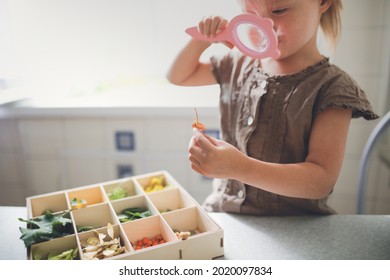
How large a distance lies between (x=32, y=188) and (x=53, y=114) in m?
0.15

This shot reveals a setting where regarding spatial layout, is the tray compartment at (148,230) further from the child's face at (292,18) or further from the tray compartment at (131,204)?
the child's face at (292,18)

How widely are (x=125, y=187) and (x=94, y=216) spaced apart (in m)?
0.09

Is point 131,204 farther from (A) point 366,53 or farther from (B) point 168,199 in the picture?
(A) point 366,53

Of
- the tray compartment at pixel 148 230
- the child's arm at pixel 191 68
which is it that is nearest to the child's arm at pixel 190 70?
the child's arm at pixel 191 68

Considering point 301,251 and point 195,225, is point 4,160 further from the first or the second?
point 301,251

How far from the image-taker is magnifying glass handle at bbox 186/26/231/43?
1.47 feet

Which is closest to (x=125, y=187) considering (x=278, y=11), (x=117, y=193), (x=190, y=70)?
(x=117, y=193)

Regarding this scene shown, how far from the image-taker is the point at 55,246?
1.52 feet

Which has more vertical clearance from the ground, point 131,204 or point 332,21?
point 332,21

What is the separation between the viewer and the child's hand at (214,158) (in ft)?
1.42

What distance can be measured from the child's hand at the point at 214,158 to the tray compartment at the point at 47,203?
25cm

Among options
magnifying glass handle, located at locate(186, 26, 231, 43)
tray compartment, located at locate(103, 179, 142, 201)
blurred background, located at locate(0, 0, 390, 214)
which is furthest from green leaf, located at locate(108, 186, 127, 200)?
magnifying glass handle, located at locate(186, 26, 231, 43)

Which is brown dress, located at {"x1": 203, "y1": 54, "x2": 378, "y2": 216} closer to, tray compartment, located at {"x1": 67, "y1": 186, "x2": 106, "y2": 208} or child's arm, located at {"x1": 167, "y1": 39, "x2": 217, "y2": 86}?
child's arm, located at {"x1": 167, "y1": 39, "x2": 217, "y2": 86}
